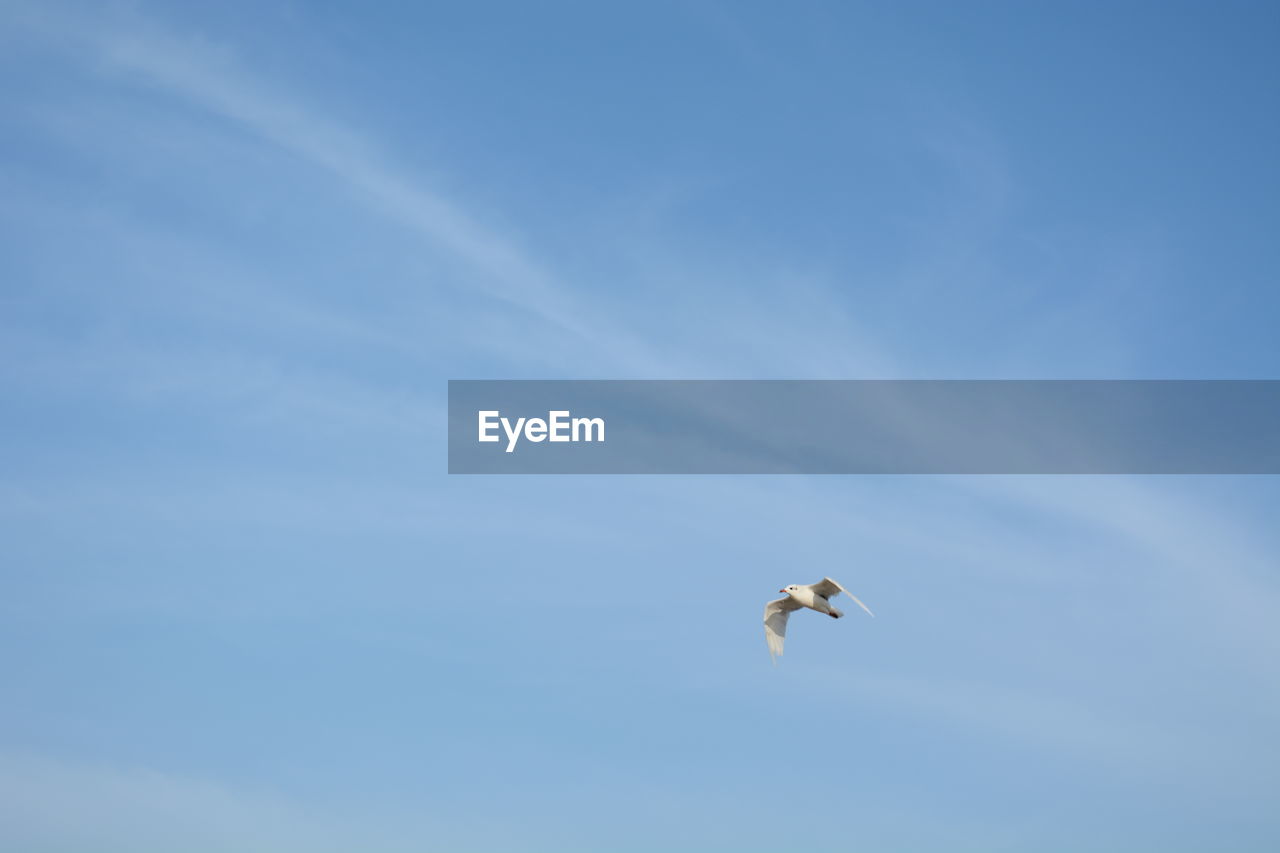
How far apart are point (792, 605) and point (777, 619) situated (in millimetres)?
2171

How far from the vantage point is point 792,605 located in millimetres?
190625

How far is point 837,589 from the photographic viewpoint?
188 m

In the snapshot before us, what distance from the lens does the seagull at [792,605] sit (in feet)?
618

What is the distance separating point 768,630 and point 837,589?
8.12 metres

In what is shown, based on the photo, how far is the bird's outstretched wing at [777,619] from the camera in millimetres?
189875

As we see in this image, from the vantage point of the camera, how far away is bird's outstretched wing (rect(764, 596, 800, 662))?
189875 mm

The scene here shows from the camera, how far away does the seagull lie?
188 metres

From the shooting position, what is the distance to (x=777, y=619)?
191375mm

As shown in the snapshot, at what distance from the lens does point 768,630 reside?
19038 cm
